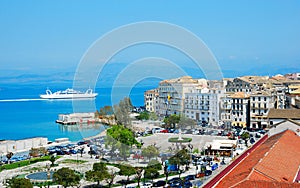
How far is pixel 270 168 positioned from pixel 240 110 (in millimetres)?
11500

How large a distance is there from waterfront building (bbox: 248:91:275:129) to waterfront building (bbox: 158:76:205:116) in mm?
2213

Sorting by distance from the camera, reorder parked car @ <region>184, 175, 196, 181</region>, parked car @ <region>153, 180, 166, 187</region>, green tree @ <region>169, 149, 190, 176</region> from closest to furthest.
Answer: parked car @ <region>153, 180, 166, 187</region> < parked car @ <region>184, 175, 196, 181</region> < green tree @ <region>169, 149, 190, 176</region>

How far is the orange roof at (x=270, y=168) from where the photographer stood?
4312mm

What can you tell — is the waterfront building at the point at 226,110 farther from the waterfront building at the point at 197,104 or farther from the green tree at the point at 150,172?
the green tree at the point at 150,172

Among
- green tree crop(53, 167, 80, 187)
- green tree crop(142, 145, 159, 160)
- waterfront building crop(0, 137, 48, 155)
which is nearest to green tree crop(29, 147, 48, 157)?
waterfront building crop(0, 137, 48, 155)

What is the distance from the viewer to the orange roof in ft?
14.1

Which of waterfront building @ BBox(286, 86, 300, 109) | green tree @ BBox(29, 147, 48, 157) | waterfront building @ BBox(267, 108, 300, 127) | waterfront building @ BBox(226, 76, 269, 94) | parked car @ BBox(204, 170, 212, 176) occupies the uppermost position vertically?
waterfront building @ BBox(226, 76, 269, 94)

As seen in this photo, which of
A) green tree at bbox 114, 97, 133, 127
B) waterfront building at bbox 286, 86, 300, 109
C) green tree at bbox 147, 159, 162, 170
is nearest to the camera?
green tree at bbox 147, 159, 162, 170

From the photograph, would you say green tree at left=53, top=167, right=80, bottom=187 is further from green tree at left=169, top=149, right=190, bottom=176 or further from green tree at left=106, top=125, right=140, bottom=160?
green tree at left=106, top=125, right=140, bottom=160

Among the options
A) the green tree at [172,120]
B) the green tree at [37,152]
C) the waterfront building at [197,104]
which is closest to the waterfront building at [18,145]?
the green tree at [37,152]

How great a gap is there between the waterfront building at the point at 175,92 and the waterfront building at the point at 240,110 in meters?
1.61

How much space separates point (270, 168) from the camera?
17.1 ft

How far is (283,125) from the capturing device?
905 centimetres

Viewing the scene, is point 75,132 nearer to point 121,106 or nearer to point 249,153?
point 121,106
